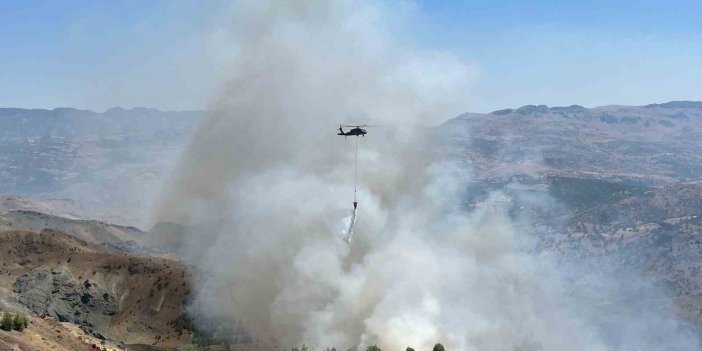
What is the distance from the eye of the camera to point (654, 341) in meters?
129

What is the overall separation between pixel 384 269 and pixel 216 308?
91.0 ft

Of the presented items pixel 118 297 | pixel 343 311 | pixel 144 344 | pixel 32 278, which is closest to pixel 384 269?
pixel 343 311

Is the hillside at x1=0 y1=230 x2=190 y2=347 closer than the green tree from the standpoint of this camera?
No

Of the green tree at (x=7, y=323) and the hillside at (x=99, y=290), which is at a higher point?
the green tree at (x=7, y=323)

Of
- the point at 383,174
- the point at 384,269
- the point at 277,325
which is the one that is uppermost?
the point at 383,174

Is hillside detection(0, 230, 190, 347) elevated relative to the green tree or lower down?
lower down

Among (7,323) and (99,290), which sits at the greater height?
(7,323)

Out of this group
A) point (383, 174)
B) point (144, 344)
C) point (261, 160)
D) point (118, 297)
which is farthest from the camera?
point (261, 160)

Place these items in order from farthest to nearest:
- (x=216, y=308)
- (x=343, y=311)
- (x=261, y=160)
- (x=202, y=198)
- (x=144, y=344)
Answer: (x=202, y=198), (x=261, y=160), (x=216, y=308), (x=144, y=344), (x=343, y=311)

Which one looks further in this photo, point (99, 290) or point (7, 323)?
point (99, 290)

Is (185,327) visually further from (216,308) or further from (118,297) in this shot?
(118,297)

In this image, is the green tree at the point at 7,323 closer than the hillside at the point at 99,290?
Yes

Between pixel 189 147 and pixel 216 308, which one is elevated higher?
pixel 189 147

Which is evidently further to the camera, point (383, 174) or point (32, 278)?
point (383, 174)
